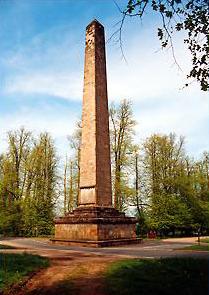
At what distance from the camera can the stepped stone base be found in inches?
693

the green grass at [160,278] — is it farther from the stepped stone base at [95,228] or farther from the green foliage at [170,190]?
the green foliage at [170,190]

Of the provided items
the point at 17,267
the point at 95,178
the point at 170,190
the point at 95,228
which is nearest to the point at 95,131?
the point at 95,178

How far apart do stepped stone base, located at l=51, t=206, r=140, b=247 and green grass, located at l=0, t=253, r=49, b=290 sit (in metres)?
6.78

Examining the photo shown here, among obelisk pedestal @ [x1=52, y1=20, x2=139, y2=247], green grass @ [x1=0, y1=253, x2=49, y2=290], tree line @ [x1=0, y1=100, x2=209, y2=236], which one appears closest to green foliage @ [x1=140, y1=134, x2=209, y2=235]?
tree line @ [x1=0, y1=100, x2=209, y2=236]

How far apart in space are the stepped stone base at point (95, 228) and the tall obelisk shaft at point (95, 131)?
766 mm

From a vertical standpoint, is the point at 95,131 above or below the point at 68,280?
above

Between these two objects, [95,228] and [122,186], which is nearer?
[95,228]

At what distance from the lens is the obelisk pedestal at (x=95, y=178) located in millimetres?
18141

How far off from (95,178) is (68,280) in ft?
35.6

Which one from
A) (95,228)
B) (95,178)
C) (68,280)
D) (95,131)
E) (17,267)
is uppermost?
(95,131)

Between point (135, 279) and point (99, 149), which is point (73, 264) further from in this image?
point (99, 149)

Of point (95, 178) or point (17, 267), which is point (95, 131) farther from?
point (17, 267)

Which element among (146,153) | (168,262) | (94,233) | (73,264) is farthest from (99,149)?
(146,153)

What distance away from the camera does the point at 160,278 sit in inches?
281
